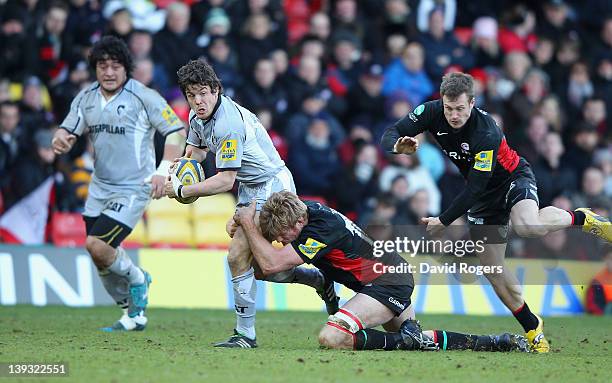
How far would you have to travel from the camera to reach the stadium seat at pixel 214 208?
593 inches

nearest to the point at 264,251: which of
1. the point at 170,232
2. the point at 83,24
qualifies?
the point at 170,232

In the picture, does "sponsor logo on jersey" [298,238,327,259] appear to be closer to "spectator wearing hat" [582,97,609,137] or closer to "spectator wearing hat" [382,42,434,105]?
"spectator wearing hat" [382,42,434,105]

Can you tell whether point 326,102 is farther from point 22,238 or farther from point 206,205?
point 22,238

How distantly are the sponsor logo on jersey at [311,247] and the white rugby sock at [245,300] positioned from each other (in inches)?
29.1

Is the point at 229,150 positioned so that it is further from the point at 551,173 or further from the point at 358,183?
the point at 551,173

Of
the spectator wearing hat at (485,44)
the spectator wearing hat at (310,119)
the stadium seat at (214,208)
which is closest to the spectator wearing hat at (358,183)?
the spectator wearing hat at (310,119)

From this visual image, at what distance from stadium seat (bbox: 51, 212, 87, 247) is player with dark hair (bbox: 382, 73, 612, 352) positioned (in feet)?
19.6

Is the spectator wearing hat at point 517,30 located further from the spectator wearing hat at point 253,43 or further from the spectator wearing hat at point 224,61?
the spectator wearing hat at point 224,61

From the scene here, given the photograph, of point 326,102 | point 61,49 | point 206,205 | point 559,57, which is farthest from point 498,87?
point 61,49

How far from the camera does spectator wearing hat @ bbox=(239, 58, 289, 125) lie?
16.0 metres

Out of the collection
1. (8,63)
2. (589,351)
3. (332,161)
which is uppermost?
(8,63)

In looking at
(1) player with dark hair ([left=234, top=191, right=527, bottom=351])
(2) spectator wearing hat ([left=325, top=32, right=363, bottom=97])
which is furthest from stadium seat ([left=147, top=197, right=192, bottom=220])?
(1) player with dark hair ([left=234, top=191, right=527, bottom=351])

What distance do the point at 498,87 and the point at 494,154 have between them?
9160mm

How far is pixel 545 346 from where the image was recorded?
963 centimetres
